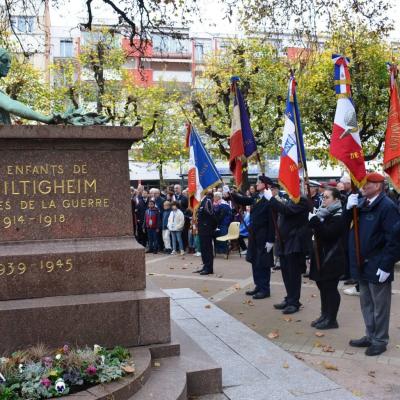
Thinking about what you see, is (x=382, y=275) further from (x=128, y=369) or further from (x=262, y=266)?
(x=262, y=266)

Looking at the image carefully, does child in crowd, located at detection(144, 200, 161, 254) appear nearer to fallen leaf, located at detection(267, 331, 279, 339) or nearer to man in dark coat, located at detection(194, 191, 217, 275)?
man in dark coat, located at detection(194, 191, 217, 275)

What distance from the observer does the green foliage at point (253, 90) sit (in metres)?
20.5

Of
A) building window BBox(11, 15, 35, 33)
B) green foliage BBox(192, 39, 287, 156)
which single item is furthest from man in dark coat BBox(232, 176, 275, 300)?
green foliage BBox(192, 39, 287, 156)

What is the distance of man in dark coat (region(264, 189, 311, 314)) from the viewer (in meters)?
7.25

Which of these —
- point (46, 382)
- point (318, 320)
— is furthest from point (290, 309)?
point (46, 382)

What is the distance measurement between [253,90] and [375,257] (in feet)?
54.5

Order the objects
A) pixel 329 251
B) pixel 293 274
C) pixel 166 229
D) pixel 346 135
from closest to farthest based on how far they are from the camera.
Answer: pixel 346 135 → pixel 329 251 → pixel 293 274 → pixel 166 229

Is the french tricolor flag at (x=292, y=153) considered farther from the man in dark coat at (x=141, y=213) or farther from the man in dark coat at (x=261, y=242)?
the man in dark coat at (x=141, y=213)

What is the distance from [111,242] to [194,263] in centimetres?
822

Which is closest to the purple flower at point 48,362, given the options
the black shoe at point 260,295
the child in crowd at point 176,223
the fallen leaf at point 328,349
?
the fallen leaf at point 328,349

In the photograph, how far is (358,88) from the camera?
18.1m

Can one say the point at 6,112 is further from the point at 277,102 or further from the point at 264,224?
the point at 277,102

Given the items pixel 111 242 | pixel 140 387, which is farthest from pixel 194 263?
pixel 140 387

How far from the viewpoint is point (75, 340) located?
424 cm
